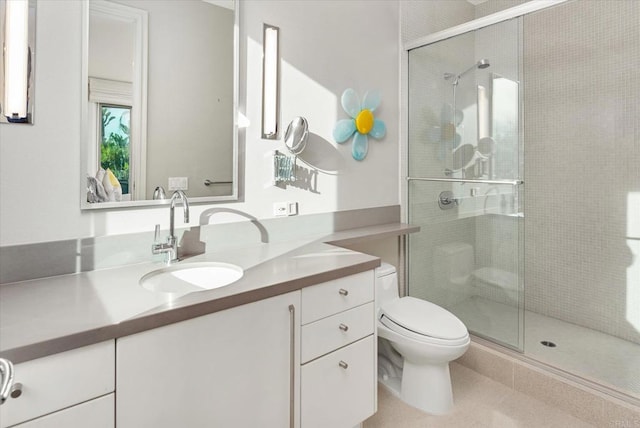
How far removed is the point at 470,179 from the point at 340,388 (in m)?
1.53

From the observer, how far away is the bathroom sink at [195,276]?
136 cm

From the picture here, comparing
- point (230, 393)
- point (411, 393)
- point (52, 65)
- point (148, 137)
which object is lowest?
point (411, 393)

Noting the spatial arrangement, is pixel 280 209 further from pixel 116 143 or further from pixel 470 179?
pixel 470 179

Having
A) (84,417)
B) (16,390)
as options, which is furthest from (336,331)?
(16,390)

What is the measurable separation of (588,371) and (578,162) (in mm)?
1396

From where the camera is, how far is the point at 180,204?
5.20 ft

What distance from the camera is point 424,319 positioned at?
6.09 ft

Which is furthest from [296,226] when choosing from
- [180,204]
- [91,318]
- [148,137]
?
[91,318]

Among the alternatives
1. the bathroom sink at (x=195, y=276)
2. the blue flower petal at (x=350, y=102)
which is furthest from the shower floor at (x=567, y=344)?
the bathroom sink at (x=195, y=276)

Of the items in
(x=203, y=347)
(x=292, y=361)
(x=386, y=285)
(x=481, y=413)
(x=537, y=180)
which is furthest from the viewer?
(x=537, y=180)

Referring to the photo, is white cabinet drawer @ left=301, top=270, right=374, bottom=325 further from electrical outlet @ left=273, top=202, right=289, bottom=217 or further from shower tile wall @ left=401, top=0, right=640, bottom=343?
shower tile wall @ left=401, top=0, right=640, bottom=343

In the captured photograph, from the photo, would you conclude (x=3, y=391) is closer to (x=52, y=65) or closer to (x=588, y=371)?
(x=52, y=65)

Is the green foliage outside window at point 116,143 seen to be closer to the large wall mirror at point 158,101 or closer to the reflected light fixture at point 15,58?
the large wall mirror at point 158,101

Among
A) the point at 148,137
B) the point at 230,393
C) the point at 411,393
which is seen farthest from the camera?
the point at 411,393
